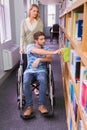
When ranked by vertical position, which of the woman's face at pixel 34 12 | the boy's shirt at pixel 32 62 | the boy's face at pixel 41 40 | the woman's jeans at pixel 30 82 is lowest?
the woman's jeans at pixel 30 82

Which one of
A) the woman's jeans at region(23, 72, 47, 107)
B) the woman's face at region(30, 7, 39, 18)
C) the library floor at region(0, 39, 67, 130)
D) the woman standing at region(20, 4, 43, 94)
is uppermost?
the woman's face at region(30, 7, 39, 18)

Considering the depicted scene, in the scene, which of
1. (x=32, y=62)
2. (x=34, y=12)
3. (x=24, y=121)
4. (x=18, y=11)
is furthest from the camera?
(x=18, y=11)

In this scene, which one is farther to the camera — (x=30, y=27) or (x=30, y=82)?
(x=30, y=27)

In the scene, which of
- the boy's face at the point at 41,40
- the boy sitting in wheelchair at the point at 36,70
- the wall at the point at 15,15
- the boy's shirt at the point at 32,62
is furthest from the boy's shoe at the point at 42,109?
the wall at the point at 15,15

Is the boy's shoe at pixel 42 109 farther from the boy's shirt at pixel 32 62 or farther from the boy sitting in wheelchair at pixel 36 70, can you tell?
the boy's shirt at pixel 32 62

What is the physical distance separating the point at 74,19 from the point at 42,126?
1303 mm

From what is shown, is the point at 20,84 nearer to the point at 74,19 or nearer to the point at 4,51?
the point at 74,19

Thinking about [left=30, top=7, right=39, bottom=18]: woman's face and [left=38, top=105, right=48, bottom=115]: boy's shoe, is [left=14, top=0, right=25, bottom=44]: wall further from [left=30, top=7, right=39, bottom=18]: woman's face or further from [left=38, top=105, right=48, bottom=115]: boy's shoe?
[left=38, top=105, right=48, bottom=115]: boy's shoe

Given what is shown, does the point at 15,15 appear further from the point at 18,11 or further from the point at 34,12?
the point at 34,12

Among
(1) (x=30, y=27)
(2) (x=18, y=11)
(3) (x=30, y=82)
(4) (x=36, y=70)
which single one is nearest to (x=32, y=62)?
(4) (x=36, y=70)

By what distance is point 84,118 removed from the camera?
110cm

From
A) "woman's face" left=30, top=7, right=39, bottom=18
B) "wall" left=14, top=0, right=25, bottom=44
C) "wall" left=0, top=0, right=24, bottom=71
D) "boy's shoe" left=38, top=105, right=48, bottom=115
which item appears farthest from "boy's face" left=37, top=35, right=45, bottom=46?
"wall" left=14, top=0, right=25, bottom=44

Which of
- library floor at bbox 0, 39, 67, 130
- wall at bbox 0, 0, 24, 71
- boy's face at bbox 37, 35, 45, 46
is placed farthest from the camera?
wall at bbox 0, 0, 24, 71

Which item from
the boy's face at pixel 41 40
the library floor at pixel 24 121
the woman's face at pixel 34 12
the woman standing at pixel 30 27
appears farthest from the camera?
the woman standing at pixel 30 27
